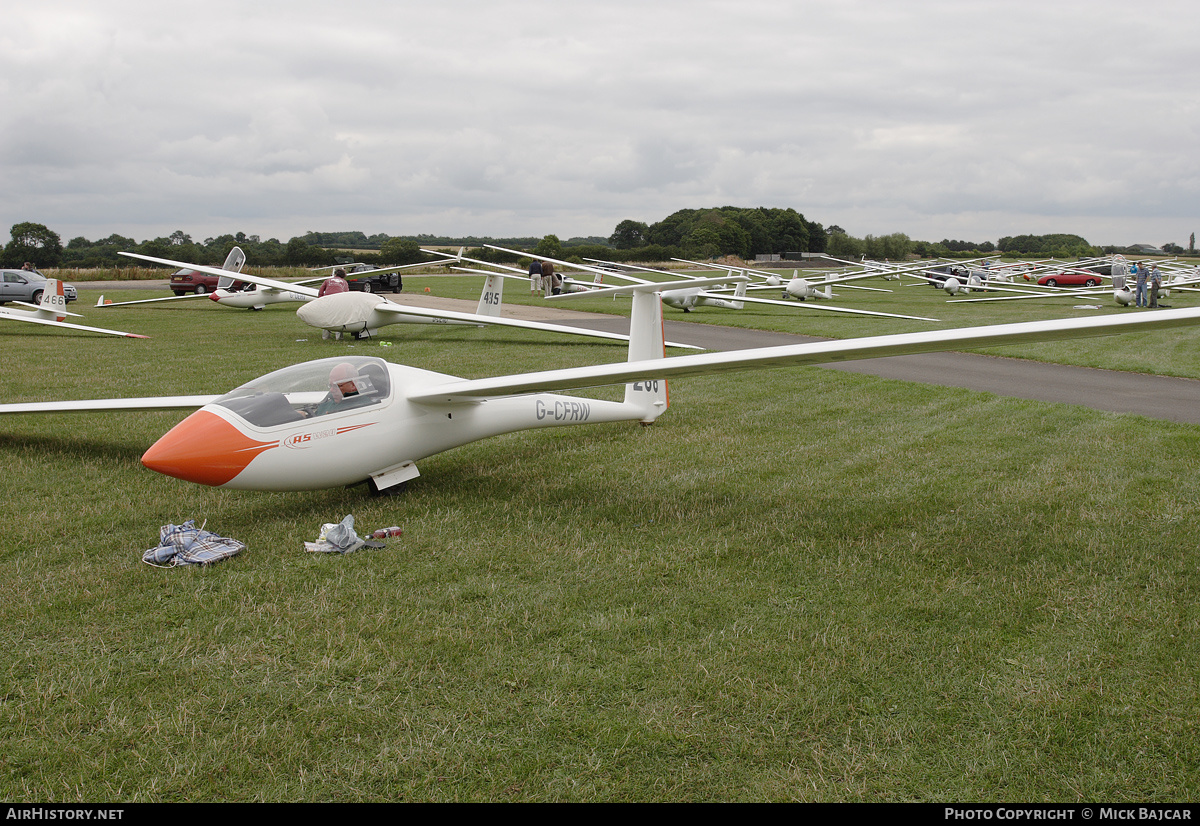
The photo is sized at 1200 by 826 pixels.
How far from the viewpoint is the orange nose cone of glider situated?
5.66m

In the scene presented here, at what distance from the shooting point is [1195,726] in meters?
3.39

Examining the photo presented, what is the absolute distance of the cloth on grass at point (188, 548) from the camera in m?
5.23

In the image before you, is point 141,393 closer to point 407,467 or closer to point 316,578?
point 407,467

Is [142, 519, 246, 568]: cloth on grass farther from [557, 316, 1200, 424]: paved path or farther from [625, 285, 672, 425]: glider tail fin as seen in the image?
[557, 316, 1200, 424]: paved path

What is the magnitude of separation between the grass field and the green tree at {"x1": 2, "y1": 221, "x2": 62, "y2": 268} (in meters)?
71.3

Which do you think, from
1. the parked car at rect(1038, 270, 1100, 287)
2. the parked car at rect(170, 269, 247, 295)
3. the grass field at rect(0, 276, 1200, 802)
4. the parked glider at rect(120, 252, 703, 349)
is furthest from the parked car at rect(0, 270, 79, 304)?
the parked car at rect(1038, 270, 1100, 287)

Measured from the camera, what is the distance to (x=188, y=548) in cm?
530

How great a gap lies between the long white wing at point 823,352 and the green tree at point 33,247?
72.7m

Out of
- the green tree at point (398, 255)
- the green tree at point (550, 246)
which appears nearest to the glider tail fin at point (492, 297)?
the green tree at point (398, 255)

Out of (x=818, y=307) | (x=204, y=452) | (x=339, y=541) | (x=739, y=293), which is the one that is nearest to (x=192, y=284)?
(x=739, y=293)

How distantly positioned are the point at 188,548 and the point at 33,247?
8087 cm

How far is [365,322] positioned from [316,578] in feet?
49.6

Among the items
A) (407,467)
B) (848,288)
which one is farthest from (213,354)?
(848,288)

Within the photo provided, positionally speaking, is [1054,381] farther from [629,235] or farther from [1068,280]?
[629,235]
